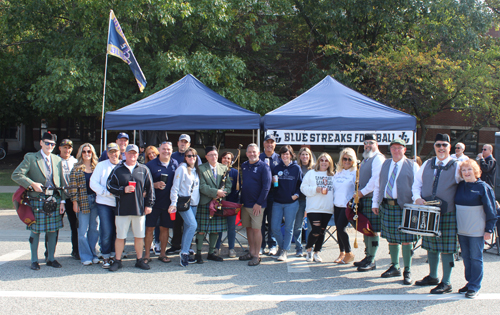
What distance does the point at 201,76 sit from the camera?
12438mm

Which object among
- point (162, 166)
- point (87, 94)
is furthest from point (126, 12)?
point (162, 166)

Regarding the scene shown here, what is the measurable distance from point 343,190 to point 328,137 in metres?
2.16

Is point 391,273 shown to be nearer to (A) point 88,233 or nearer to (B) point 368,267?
(B) point 368,267

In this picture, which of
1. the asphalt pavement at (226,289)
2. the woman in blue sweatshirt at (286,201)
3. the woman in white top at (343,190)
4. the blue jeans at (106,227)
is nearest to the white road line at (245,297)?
the asphalt pavement at (226,289)

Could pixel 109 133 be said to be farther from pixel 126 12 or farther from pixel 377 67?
pixel 377 67

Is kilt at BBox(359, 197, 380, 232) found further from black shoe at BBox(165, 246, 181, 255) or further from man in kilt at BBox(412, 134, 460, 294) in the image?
black shoe at BBox(165, 246, 181, 255)

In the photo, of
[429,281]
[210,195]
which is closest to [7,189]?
[210,195]

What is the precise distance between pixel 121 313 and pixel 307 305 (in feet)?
6.14

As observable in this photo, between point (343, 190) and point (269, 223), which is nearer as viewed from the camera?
point (343, 190)

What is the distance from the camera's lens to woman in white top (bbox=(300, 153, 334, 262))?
584 centimetres

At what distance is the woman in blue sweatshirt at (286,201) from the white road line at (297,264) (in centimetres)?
12

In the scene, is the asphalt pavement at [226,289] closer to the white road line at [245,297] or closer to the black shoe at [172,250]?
the white road line at [245,297]

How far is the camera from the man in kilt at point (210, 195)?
587 centimetres

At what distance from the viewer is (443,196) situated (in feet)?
15.2
